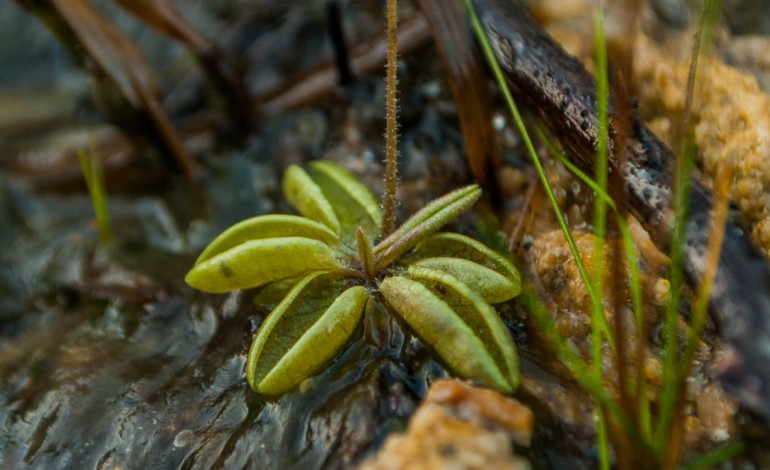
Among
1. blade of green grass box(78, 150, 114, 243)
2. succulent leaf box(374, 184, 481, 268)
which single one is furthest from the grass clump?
blade of green grass box(78, 150, 114, 243)

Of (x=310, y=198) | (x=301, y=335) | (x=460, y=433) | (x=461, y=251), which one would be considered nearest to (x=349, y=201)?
(x=310, y=198)

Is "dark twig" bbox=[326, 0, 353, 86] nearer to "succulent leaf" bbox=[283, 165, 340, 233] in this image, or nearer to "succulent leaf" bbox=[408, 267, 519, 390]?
"succulent leaf" bbox=[283, 165, 340, 233]

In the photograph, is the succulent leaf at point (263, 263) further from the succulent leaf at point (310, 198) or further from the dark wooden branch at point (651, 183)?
the dark wooden branch at point (651, 183)

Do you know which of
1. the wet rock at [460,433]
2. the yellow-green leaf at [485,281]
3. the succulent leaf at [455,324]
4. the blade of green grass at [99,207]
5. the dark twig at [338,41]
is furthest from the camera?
the dark twig at [338,41]

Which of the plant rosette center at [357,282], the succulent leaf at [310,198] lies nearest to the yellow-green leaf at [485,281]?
the plant rosette center at [357,282]

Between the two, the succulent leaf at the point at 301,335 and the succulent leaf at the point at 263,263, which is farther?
the succulent leaf at the point at 263,263

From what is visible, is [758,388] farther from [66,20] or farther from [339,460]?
[66,20]

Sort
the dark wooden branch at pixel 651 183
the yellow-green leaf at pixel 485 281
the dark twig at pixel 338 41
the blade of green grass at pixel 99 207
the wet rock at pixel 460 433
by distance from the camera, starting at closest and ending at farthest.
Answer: the wet rock at pixel 460 433 → the dark wooden branch at pixel 651 183 → the yellow-green leaf at pixel 485 281 → the blade of green grass at pixel 99 207 → the dark twig at pixel 338 41

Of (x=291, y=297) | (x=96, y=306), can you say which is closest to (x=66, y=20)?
(x=96, y=306)
